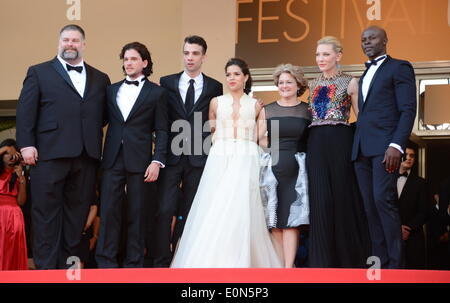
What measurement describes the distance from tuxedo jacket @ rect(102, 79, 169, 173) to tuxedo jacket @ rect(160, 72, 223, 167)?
5.3 inches

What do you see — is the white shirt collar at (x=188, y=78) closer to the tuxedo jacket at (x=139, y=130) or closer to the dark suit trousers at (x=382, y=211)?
the tuxedo jacket at (x=139, y=130)

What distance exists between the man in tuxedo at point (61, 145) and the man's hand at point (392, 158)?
2.05m

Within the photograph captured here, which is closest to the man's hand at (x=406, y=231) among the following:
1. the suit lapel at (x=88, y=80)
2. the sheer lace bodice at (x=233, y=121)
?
the sheer lace bodice at (x=233, y=121)

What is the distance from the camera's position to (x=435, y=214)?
7.21 metres

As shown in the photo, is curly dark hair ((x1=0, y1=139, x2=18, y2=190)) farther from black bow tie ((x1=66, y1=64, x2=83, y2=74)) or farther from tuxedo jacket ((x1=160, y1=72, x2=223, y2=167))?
tuxedo jacket ((x1=160, y1=72, x2=223, y2=167))

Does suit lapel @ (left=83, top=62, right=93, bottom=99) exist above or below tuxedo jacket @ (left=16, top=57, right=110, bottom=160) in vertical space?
above

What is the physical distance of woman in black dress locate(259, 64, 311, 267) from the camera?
5.88 m

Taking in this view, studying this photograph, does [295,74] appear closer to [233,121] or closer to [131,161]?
[233,121]

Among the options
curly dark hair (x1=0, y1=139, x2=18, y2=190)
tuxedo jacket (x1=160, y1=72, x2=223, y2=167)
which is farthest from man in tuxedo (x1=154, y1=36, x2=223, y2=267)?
curly dark hair (x1=0, y1=139, x2=18, y2=190)

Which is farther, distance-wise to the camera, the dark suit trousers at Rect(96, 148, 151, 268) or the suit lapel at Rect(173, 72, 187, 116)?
the suit lapel at Rect(173, 72, 187, 116)

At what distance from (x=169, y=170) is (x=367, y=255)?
1568mm

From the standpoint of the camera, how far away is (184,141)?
237 inches

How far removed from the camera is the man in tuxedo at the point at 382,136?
5.34 meters

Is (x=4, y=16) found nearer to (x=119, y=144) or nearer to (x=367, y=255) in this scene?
(x=119, y=144)
